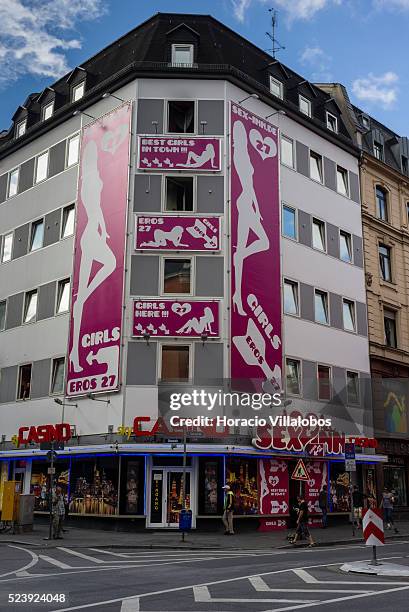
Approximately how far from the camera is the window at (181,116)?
105ft

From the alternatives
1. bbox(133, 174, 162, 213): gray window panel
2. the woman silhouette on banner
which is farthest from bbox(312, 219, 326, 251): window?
bbox(133, 174, 162, 213): gray window panel

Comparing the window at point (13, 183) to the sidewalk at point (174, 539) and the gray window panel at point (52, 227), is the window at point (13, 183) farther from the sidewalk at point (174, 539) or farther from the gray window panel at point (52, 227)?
the sidewalk at point (174, 539)

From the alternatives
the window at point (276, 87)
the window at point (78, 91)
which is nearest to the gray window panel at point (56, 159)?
the window at point (78, 91)

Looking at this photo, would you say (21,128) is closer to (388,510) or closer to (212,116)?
(212,116)

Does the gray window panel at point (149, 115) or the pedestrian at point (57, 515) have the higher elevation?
the gray window panel at point (149, 115)

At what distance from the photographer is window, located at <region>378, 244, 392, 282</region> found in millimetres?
40125

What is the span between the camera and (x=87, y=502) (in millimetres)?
28422

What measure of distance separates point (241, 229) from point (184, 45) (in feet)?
32.2

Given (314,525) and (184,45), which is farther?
(184,45)

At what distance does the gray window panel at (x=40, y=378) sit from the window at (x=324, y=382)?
1278cm

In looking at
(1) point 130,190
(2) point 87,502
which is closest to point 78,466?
(2) point 87,502

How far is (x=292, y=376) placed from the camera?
32.2m

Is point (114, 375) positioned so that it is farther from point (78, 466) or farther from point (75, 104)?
point (75, 104)

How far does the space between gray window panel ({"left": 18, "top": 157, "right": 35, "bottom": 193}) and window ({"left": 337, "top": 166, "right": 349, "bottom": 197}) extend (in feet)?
54.4
